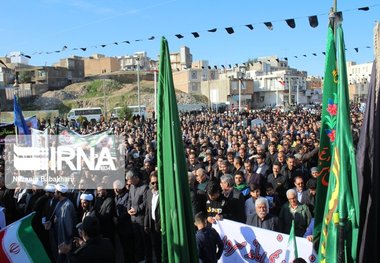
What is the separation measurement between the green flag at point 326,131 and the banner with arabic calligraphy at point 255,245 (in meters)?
1.26

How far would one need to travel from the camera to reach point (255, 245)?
5352 millimetres

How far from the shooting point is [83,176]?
8664 millimetres

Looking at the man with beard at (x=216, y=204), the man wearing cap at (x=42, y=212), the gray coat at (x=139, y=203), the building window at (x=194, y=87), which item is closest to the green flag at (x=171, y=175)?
the man with beard at (x=216, y=204)

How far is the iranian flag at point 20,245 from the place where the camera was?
4324mm

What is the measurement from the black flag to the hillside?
78.9 meters

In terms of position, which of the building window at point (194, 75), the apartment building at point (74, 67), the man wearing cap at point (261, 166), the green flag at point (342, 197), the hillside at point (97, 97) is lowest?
the man wearing cap at point (261, 166)

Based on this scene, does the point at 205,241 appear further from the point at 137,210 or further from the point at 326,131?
the point at 137,210

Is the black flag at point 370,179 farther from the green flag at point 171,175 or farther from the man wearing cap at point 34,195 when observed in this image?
the man wearing cap at point 34,195

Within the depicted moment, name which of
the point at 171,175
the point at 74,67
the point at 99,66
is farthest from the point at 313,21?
the point at 99,66

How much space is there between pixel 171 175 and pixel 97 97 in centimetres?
9315

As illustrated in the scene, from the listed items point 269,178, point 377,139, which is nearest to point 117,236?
point 269,178

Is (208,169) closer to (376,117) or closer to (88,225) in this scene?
(88,225)

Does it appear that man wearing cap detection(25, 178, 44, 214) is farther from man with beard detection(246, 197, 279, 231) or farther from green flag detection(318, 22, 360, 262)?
green flag detection(318, 22, 360, 262)

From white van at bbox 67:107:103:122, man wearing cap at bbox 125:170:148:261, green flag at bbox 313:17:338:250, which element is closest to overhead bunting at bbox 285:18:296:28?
man wearing cap at bbox 125:170:148:261
